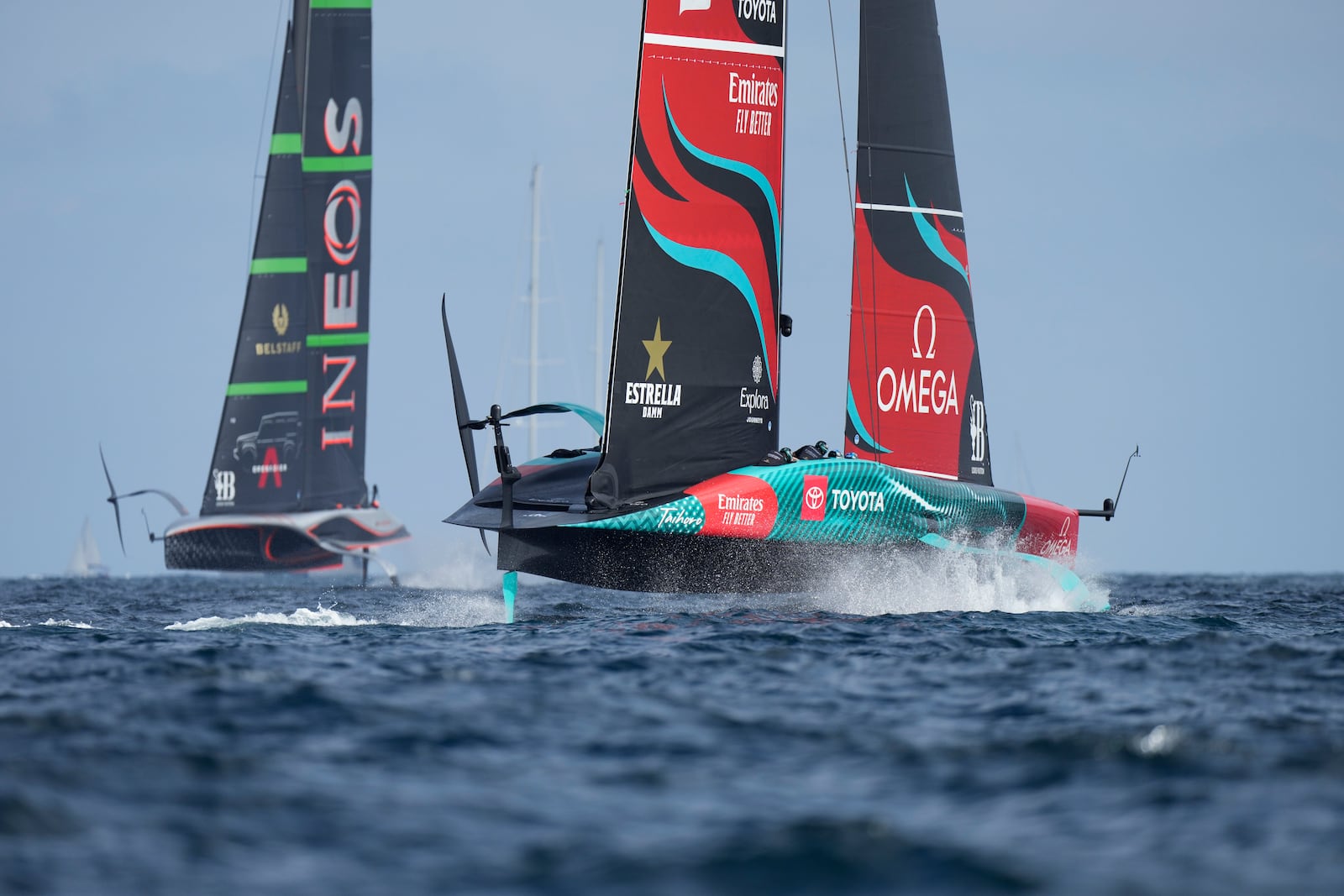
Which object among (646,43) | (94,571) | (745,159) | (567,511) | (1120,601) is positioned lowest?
(94,571)

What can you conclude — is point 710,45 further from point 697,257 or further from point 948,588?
point 948,588

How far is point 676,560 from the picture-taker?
1409 centimetres

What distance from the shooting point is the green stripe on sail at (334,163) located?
3538 cm

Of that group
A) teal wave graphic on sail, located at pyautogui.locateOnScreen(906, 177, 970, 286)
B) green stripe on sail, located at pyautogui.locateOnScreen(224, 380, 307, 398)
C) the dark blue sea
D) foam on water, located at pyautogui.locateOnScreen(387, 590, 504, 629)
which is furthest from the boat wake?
green stripe on sail, located at pyautogui.locateOnScreen(224, 380, 307, 398)

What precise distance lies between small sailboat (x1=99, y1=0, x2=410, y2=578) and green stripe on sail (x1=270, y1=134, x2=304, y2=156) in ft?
0.06

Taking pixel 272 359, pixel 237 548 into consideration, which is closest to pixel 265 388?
pixel 272 359

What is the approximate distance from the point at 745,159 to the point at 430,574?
892 inches

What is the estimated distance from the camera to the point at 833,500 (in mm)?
14594

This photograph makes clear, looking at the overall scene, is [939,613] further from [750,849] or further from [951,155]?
[750,849]

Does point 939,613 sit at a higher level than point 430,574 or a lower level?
higher

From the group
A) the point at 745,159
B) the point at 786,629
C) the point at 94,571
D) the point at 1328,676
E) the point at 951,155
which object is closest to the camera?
the point at 1328,676

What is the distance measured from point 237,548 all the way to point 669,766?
30.2 meters

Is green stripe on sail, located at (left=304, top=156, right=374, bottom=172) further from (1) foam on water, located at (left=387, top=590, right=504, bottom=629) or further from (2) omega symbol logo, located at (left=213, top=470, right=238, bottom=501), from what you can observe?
(1) foam on water, located at (left=387, top=590, right=504, bottom=629)

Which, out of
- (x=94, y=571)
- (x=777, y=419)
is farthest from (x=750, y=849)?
(x=94, y=571)
